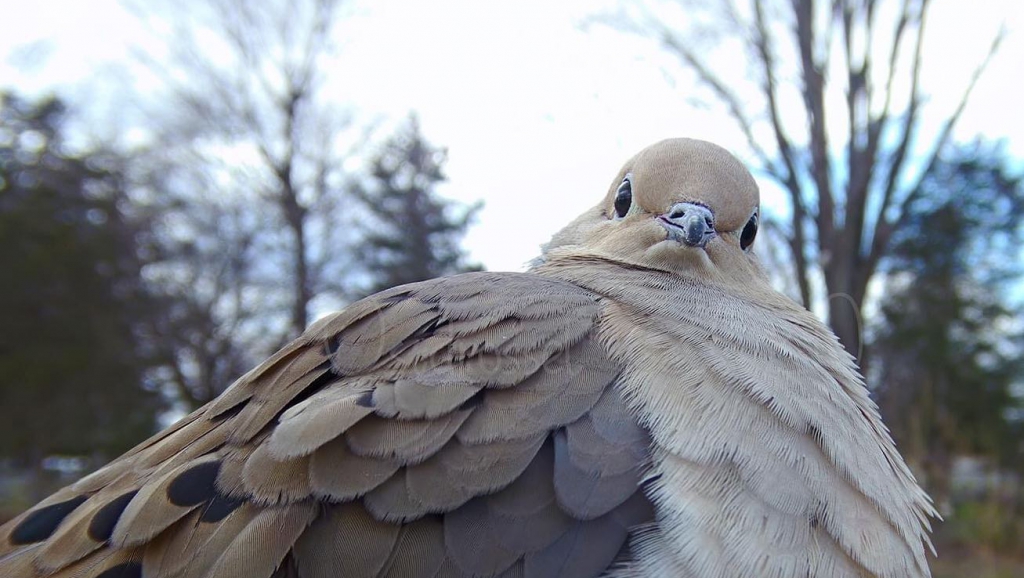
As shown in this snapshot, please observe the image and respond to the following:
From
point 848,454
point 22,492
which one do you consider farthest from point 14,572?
point 22,492

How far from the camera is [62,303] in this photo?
Answer: 38.7ft

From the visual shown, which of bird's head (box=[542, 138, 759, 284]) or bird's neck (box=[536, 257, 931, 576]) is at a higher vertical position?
bird's head (box=[542, 138, 759, 284])

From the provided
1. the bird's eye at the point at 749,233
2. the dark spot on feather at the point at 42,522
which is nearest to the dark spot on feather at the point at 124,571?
the dark spot on feather at the point at 42,522

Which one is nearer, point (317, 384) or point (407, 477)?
point (407, 477)

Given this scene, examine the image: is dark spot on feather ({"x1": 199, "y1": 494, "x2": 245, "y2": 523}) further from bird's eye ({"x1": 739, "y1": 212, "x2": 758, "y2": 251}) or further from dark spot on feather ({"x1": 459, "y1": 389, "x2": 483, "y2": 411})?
bird's eye ({"x1": 739, "y1": 212, "x2": 758, "y2": 251})

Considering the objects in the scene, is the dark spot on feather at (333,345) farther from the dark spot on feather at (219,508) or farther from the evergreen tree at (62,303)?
the evergreen tree at (62,303)

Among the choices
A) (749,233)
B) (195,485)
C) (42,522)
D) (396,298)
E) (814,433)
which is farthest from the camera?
(749,233)

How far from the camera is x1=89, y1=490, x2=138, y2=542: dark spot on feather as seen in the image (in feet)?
5.33

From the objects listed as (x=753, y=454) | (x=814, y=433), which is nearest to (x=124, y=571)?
(x=753, y=454)

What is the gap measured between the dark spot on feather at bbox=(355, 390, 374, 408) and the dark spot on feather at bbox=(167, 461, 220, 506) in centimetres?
36

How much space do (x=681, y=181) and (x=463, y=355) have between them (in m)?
1.33

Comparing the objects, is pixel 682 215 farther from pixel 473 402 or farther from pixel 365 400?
pixel 365 400

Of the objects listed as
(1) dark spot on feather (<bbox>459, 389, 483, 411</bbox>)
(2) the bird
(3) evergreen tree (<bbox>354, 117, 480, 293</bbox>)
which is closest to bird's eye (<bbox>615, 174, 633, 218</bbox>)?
(2) the bird

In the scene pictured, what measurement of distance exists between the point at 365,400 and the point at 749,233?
6.04 ft
